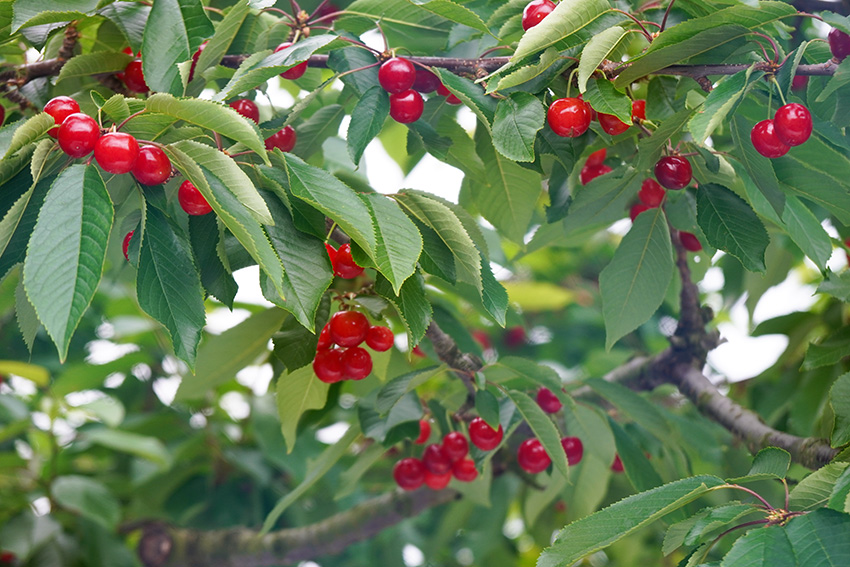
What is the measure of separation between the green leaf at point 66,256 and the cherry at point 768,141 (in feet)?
2.41

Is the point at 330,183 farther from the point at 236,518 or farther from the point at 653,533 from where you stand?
the point at 653,533

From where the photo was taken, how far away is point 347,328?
1.05 meters

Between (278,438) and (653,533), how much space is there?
1.40 metres

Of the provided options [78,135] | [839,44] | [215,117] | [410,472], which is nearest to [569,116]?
[839,44]

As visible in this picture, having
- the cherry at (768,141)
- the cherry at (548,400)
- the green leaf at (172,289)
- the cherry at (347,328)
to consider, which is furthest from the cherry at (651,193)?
the green leaf at (172,289)

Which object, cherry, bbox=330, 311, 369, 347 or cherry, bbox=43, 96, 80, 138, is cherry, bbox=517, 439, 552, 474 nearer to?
cherry, bbox=330, 311, 369, 347

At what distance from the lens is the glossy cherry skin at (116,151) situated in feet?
2.39

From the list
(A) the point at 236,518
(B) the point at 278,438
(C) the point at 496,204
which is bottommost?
(A) the point at 236,518

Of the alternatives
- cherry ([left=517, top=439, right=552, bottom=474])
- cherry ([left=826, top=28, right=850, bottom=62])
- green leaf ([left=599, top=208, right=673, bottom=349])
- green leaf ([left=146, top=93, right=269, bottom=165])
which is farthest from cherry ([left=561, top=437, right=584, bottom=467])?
green leaf ([left=146, top=93, right=269, bottom=165])

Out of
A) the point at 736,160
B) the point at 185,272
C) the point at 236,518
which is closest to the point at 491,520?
the point at 236,518

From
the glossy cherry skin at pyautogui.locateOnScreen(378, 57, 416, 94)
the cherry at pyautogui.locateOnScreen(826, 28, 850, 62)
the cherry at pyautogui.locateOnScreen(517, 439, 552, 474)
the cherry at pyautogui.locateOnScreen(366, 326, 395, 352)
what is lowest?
the cherry at pyautogui.locateOnScreen(517, 439, 552, 474)

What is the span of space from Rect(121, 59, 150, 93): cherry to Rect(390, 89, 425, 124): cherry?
1.28 feet

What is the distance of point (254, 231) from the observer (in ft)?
2.25

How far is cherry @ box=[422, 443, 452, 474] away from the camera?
1.41m
